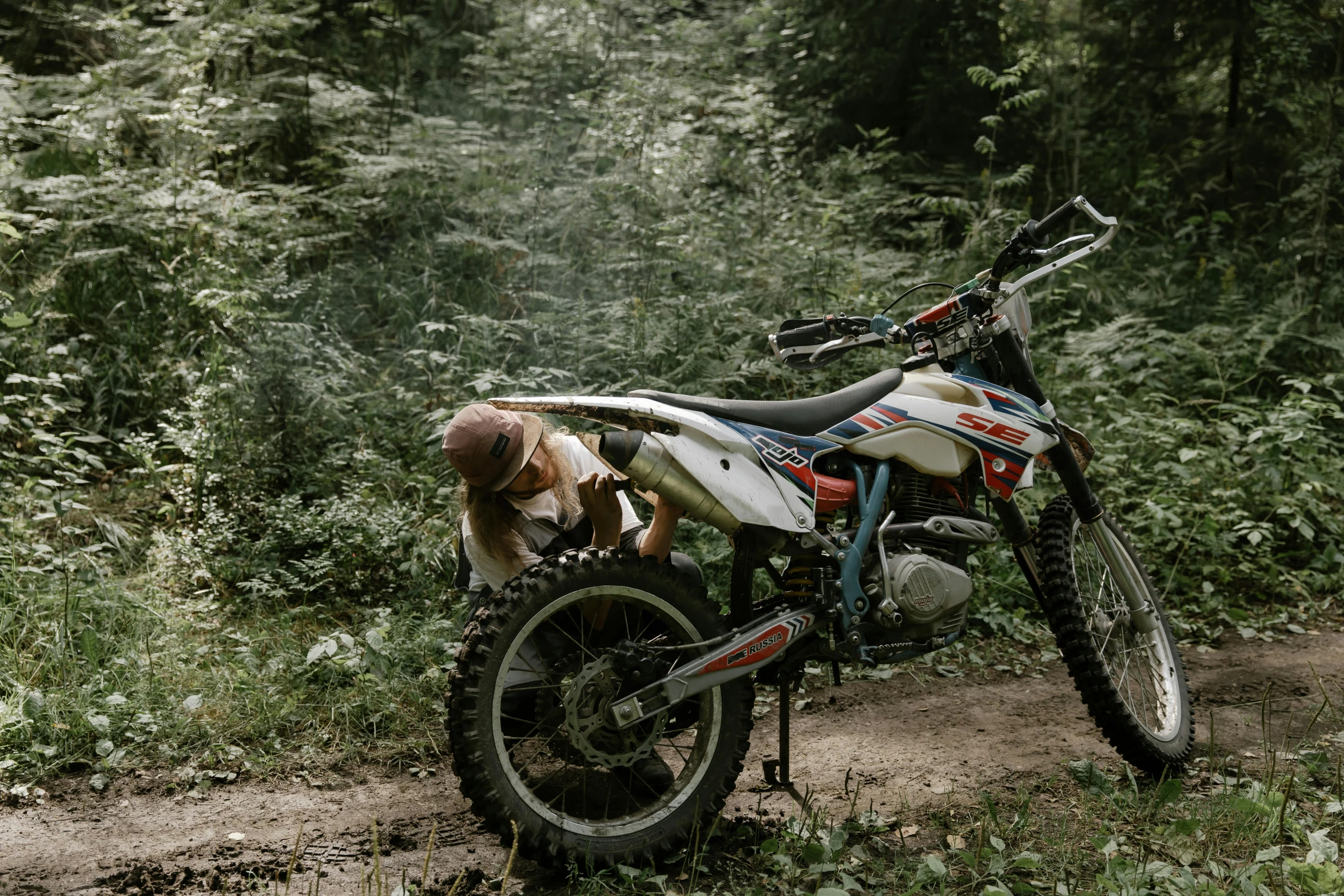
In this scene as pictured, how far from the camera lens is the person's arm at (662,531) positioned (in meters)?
2.77

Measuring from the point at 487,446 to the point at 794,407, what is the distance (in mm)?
917

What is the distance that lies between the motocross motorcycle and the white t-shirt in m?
0.43

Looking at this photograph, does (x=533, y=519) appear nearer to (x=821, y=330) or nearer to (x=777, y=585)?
(x=777, y=585)

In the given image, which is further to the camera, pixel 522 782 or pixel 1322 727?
pixel 1322 727

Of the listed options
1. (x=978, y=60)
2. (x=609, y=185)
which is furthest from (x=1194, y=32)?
(x=609, y=185)

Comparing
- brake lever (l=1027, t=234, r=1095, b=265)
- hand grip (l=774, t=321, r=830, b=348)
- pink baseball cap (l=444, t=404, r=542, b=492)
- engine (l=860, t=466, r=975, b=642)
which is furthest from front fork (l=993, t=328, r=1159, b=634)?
pink baseball cap (l=444, t=404, r=542, b=492)

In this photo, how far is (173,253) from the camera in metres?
6.25

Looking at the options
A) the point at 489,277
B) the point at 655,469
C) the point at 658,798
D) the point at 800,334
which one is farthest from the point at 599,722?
the point at 489,277

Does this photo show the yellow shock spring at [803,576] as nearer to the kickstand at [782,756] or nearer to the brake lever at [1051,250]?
the kickstand at [782,756]

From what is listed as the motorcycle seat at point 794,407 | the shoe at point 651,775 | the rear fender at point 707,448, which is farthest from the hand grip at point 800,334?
the shoe at point 651,775

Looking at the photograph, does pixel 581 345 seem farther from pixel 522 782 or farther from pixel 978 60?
pixel 978 60

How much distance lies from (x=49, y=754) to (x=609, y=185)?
5162mm

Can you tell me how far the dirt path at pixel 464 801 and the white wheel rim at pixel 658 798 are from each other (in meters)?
0.22

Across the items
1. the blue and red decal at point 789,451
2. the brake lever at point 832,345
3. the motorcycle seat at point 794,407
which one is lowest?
the blue and red decal at point 789,451
